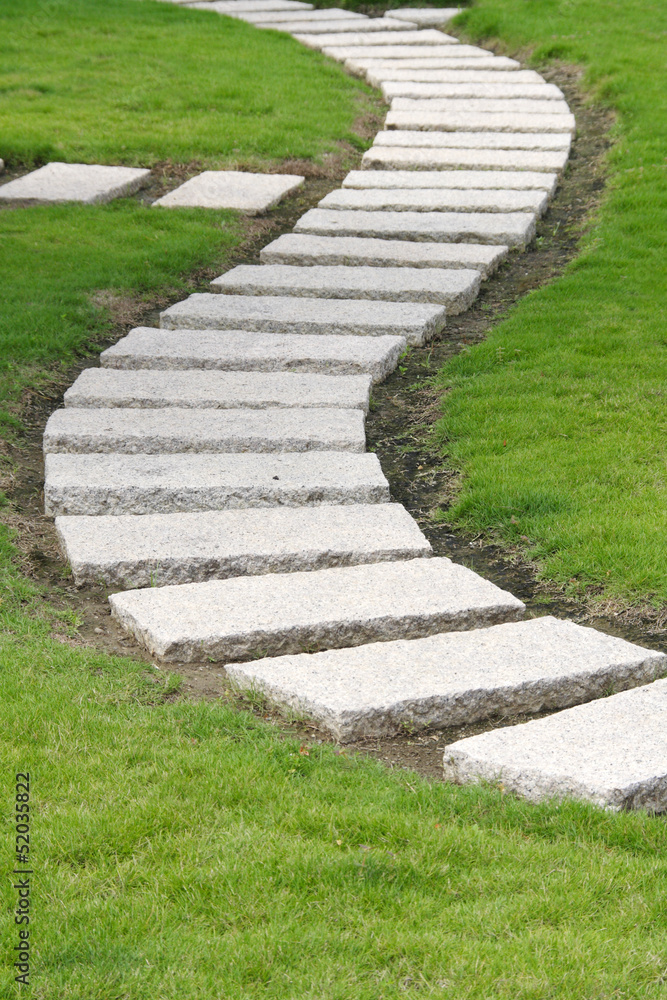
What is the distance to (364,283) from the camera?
20.9ft

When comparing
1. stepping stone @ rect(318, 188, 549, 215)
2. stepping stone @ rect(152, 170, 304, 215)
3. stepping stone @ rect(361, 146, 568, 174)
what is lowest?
stepping stone @ rect(152, 170, 304, 215)

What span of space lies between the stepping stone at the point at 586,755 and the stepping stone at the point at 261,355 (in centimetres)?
280

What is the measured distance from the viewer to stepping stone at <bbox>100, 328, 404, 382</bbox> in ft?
→ 18.1

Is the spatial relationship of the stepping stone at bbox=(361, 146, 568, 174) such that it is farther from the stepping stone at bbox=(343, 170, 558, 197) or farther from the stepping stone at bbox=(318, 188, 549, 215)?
the stepping stone at bbox=(318, 188, 549, 215)

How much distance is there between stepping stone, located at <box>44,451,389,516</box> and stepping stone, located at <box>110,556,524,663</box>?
1.88 ft

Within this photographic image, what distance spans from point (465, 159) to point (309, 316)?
319 centimetres

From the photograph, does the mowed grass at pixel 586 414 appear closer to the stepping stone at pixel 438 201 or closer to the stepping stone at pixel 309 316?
the stepping stone at pixel 309 316

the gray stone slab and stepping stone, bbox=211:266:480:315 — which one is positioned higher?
stepping stone, bbox=211:266:480:315

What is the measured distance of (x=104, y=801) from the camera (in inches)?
105

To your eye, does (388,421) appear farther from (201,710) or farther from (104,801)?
(104,801)

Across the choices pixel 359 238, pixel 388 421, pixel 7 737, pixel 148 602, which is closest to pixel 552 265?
pixel 359 238

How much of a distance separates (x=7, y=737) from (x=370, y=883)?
109cm

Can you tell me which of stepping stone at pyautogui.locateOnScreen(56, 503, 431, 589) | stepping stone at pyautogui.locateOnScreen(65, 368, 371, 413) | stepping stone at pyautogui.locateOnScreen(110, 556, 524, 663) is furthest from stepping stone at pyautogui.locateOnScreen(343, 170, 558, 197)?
stepping stone at pyautogui.locateOnScreen(110, 556, 524, 663)

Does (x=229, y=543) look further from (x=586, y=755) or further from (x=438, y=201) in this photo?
(x=438, y=201)
